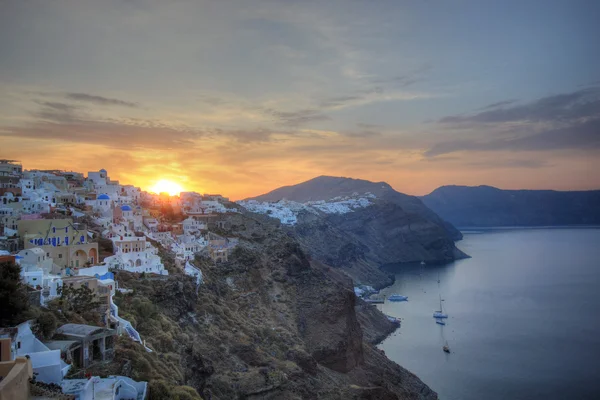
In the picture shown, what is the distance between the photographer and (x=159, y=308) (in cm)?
3180

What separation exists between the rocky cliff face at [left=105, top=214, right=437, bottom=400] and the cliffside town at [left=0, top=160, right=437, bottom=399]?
0.40ft

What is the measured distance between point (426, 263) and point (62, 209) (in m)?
136

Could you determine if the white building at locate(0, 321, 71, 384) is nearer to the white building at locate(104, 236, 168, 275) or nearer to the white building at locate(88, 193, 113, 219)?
the white building at locate(104, 236, 168, 275)

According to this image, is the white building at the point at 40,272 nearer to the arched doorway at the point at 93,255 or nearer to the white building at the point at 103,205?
the arched doorway at the point at 93,255

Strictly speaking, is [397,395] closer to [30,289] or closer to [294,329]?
[294,329]

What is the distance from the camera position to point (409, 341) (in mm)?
67438

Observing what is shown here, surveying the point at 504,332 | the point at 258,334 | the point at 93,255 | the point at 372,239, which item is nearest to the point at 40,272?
the point at 93,255

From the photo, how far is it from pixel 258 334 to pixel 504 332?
1752 inches

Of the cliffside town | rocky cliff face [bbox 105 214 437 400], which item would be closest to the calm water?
the cliffside town

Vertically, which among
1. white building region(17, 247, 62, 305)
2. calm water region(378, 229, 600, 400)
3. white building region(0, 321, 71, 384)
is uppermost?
white building region(17, 247, 62, 305)

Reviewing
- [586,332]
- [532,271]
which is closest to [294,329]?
[586,332]

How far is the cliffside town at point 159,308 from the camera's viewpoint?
18312mm

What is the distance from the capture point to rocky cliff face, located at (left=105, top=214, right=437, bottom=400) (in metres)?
28.8

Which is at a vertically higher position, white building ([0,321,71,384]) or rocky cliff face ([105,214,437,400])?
white building ([0,321,71,384])
